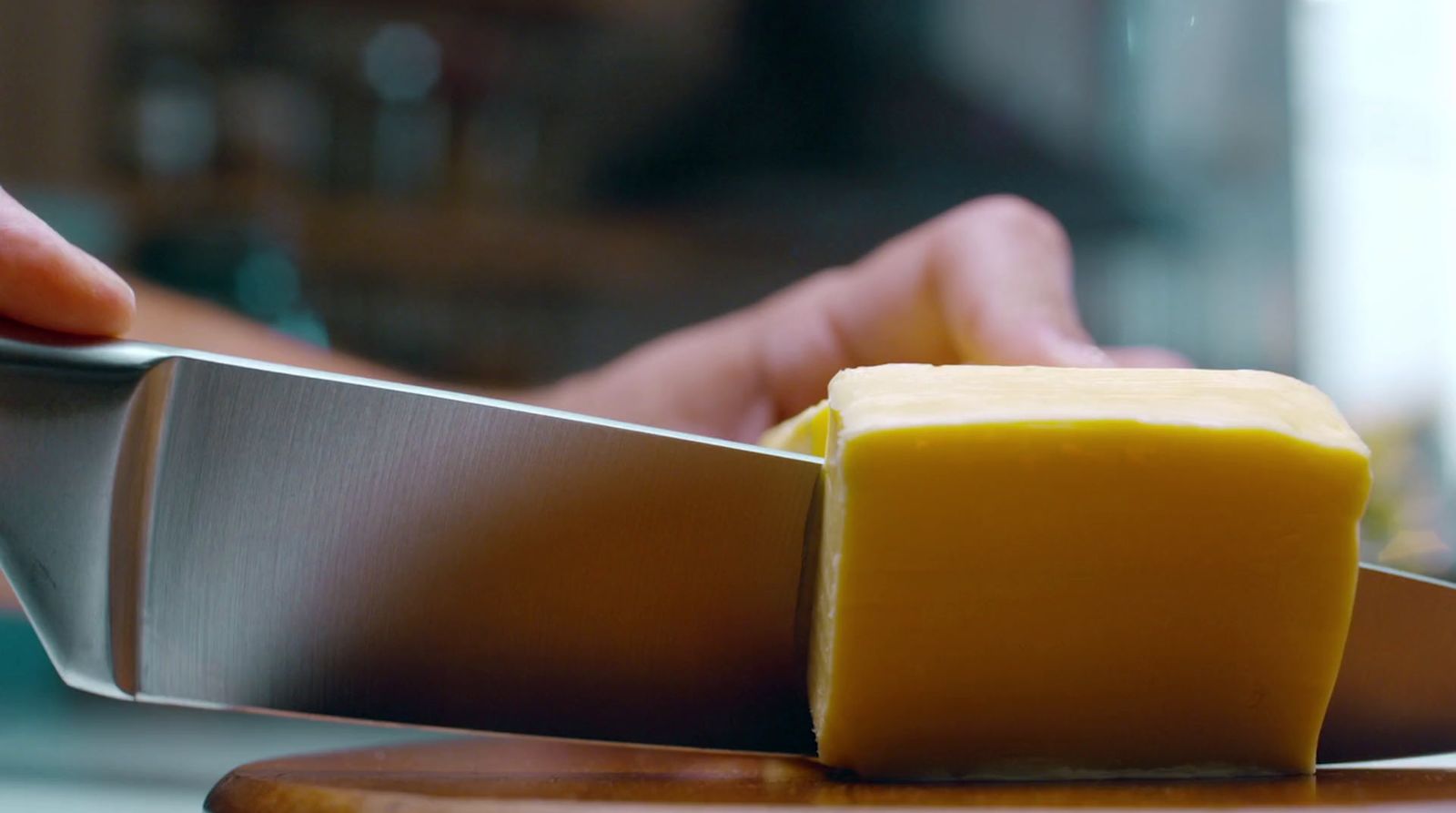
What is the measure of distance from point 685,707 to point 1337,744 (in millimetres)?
283

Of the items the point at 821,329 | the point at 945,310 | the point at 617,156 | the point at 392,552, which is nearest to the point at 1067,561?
the point at 392,552


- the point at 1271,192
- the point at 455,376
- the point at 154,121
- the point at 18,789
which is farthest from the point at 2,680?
the point at 1271,192

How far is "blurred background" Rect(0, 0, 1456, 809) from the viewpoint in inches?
57.8

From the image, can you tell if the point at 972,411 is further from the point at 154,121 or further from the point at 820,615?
the point at 154,121

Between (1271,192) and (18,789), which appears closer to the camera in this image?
(18,789)

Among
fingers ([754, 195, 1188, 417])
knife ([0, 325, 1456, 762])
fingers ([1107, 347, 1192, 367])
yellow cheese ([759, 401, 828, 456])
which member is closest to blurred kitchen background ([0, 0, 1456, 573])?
fingers ([754, 195, 1188, 417])

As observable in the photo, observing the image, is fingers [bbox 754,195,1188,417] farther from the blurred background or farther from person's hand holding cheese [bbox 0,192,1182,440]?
the blurred background

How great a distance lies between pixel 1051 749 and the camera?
43 cm

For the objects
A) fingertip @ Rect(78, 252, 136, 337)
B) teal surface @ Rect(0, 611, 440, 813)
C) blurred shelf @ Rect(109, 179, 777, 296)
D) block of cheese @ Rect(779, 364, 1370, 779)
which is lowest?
teal surface @ Rect(0, 611, 440, 813)

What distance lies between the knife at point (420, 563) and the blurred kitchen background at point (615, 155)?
1.00 meters

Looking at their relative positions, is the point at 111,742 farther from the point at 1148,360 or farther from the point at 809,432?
the point at 1148,360

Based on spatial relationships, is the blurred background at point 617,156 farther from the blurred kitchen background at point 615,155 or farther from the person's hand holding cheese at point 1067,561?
the person's hand holding cheese at point 1067,561

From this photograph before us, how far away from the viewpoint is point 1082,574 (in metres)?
0.40

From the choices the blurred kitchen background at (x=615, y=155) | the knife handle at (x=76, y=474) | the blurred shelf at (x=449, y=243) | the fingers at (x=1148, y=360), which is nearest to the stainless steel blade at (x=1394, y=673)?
the fingers at (x=1148, y=360)
